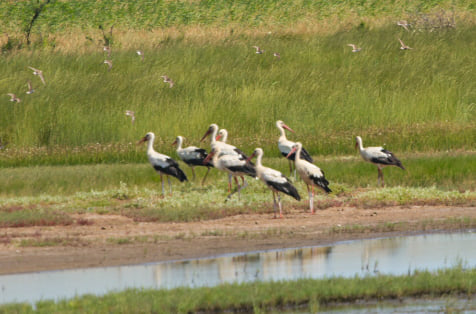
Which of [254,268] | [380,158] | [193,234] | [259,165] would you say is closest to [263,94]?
[380,158]

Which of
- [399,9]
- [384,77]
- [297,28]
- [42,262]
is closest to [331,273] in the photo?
[42,262]

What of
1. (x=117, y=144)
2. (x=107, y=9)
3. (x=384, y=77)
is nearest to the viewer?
(x=117, y=144)

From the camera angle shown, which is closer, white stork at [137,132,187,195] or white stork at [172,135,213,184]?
white stork at [137,132,187,195]

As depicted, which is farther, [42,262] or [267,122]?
[267,122]

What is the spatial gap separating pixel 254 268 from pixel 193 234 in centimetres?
232

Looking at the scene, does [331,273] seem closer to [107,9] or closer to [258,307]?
[258,307]

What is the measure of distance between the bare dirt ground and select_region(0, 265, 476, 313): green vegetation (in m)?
2.60

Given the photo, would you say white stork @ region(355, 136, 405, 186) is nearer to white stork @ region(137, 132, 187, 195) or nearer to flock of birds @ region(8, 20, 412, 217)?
flock of birds @ region(8, 20, 412, 217)

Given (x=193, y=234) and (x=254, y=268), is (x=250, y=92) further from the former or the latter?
(x=254, y=268)

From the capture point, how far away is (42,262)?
11.8m

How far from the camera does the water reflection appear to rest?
1037 centimetres

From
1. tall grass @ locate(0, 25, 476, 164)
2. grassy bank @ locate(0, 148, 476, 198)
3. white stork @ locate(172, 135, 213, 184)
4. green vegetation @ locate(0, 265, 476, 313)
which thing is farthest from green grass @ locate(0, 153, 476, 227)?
green vegetation @ locate(0, 265, 476, 313)

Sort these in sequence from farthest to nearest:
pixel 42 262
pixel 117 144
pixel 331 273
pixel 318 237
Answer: pixel 117 144, pixel 318 237, pixel 42 262, pixel 331 273

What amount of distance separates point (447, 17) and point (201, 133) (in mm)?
11853
